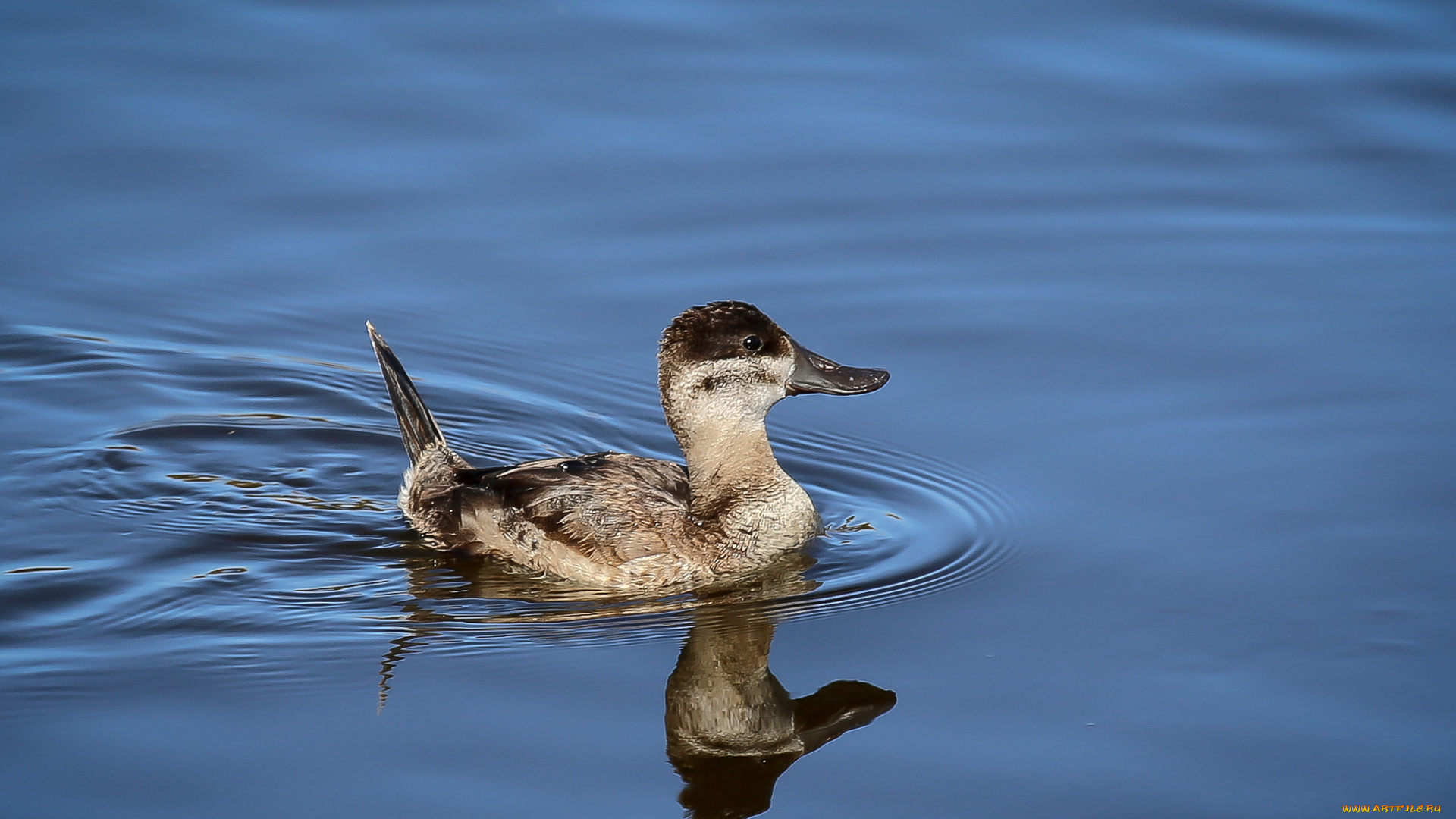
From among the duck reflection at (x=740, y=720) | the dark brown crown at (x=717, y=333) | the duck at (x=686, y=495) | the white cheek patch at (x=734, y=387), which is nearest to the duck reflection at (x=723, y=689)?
the duck reflection at (x=740, y=720)

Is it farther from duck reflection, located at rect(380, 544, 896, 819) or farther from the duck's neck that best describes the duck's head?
duck reflection, located at rect(380, 544, 896, 819)

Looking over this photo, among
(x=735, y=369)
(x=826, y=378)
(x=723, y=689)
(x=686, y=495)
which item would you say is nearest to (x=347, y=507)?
(x=686, y=495)

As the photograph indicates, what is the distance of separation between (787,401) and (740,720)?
356cm

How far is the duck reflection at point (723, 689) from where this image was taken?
232 inches

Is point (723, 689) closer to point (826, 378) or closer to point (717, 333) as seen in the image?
point (717, 333)

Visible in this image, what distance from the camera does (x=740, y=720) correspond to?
6293 millimetres

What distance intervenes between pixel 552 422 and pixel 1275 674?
4238 millimetres

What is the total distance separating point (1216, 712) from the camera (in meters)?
6.14

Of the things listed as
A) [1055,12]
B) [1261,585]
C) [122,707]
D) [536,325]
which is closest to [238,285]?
[536,325]

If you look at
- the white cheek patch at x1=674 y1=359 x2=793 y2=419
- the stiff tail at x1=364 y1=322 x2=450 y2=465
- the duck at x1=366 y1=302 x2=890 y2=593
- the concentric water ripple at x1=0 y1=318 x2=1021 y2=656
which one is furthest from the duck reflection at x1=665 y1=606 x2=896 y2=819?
the stiff tail at x1=364 y1=322 x2=450 y2=465

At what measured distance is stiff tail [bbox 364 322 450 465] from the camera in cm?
836

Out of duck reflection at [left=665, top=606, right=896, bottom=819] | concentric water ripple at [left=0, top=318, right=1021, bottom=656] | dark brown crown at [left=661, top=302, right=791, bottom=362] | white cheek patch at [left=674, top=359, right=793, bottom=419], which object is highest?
dark brown crown at [left=661, top=302, right=791, bottom=362]

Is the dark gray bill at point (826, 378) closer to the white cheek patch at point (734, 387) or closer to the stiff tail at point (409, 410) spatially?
the white cheek patch at point (734, 387)

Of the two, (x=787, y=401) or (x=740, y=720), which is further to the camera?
(x=787, y=401)
